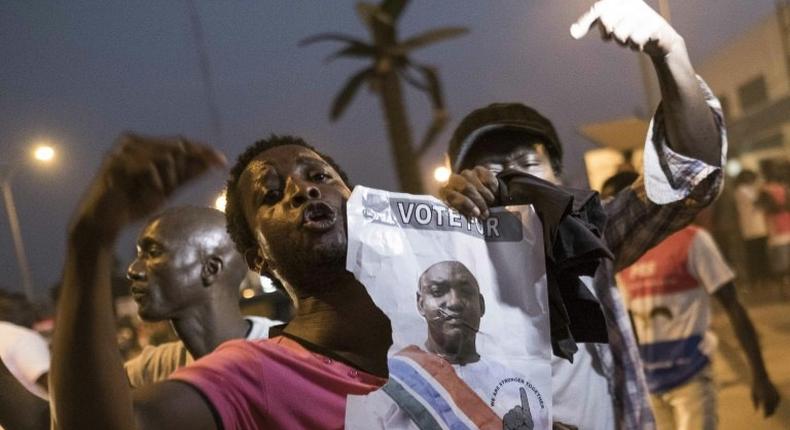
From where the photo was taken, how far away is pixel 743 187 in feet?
38.1

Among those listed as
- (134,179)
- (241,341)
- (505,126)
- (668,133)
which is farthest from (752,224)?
(134,179)

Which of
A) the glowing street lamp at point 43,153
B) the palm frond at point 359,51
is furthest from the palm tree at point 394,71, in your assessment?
the glowing street lamp at point 43,153

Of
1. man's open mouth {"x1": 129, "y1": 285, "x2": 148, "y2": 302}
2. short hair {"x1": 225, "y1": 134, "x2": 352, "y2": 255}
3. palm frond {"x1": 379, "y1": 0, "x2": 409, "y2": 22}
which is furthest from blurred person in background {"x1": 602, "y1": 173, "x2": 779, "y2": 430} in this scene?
palm frond {"x1": 379, "y1": 0, "x2": 409, "y2": 22}

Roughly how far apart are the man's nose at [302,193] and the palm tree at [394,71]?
667 inches

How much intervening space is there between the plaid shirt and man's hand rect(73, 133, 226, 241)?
130 cm

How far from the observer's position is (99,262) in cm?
151

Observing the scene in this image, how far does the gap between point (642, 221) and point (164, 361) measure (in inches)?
78.6

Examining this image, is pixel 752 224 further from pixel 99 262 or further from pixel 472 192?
pixel 99 262

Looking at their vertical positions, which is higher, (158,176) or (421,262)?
(158,176)

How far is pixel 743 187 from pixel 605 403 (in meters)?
10.1

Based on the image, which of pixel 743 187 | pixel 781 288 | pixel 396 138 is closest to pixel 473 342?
pixel 743 187

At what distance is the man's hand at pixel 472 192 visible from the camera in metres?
1.95

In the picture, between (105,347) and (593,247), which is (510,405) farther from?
(105,347)

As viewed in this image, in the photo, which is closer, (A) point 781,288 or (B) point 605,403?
(B) point 605,403
